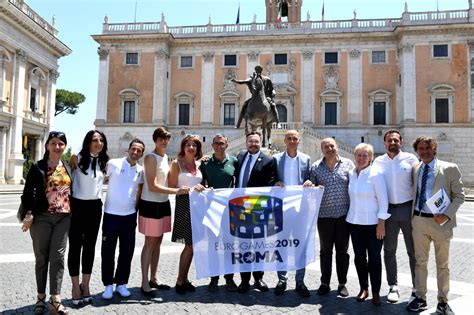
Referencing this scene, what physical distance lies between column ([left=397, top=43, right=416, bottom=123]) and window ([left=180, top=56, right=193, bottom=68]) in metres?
18.9

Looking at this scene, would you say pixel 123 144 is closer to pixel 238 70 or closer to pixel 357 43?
pixel 238 70

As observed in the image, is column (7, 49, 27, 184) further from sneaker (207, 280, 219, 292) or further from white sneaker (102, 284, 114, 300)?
sneaker (207, 280, 219, 292)

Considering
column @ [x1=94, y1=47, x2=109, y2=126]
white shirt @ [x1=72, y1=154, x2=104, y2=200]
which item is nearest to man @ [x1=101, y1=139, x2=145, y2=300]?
white shirt @ [x1=72, y1=154, x2=104, y2=200]

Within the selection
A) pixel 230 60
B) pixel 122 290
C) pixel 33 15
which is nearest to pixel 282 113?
pixel 230 60

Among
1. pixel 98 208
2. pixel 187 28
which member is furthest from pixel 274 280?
pixel 187 28

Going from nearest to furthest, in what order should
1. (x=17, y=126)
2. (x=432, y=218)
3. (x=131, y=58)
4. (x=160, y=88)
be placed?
(x=432, y=218) < (x=17, y=126) < (x=160, y=88) < (x=131, y=58)

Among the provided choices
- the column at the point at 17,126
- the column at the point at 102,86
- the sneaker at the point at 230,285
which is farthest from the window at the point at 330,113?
the sneaker at the point at 230,285

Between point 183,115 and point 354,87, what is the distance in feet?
52.4

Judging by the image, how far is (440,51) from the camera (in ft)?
104

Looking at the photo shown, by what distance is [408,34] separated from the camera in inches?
1248

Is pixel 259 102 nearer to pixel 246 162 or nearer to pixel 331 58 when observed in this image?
pixel 246 162

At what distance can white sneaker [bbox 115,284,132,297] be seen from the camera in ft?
15.0

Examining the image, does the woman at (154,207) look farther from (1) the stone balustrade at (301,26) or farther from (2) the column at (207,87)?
(1) the stone balustrade at (301,26)

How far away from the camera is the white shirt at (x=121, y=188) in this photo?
464cm
